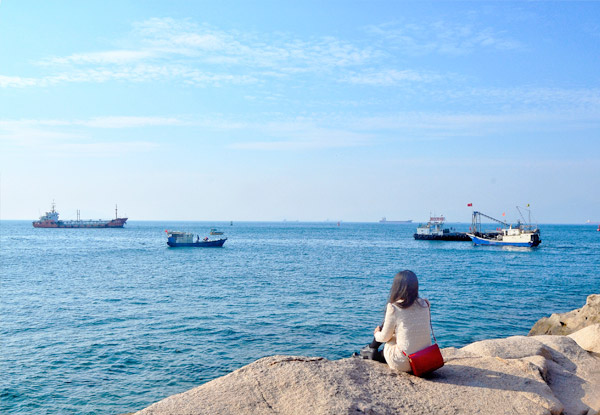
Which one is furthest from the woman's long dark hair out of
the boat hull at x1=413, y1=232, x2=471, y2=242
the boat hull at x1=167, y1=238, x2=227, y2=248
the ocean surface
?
the boat hull at x1=413, y1=232, x2=471, y2=242

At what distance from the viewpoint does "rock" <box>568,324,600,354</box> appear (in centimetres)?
890

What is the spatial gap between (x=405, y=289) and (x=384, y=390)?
50.0 inches

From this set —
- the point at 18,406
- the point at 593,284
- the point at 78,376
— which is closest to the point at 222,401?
the point at 18,406

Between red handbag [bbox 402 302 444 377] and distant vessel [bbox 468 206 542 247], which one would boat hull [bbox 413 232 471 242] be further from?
red handbag [bbox 402 302 444 377]

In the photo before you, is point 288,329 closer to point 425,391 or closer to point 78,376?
point 78,376

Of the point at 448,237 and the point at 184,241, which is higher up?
the point at 184,241

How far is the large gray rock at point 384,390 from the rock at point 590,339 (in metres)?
1.93

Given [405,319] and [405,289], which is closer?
[405,289]

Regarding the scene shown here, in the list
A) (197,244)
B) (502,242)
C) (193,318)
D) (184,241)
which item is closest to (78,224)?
(184,241)

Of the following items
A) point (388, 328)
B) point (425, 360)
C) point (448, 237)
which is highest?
point (388, 328)

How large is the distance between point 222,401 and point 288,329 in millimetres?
13400

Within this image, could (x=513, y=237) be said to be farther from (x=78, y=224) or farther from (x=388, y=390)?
(x=78, y=224)

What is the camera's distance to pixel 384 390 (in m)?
5.76

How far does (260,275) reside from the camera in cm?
3781
